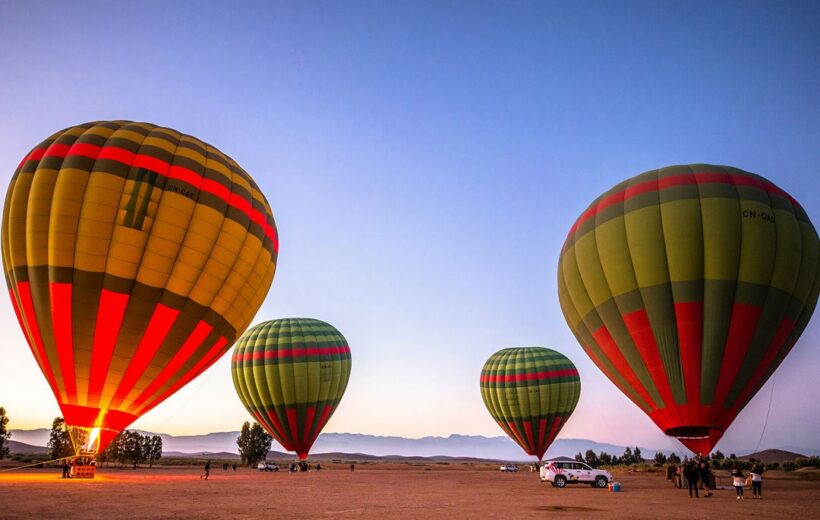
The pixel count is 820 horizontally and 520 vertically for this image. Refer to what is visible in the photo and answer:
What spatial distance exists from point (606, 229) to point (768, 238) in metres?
5.64

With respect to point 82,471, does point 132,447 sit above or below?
below

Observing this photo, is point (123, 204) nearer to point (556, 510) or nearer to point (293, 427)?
point (556, 510)

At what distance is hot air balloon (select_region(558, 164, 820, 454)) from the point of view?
19016 mm

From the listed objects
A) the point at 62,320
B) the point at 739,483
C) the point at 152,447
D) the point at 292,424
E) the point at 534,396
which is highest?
the point at 62,320

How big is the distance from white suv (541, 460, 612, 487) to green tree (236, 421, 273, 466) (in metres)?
67.8

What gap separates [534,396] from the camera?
44656 millimetres

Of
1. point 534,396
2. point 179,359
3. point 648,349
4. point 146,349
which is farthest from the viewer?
point 534,396

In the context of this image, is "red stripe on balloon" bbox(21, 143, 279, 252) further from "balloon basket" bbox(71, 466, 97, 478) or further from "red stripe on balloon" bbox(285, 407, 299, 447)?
"red stripe on balloon" bbox(285, 407, 299, 447)

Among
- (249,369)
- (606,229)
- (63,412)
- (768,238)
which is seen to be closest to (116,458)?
(249,369)

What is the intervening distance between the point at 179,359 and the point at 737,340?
21180mm

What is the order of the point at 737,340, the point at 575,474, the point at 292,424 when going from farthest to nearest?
1. the point at 292,424
2. the point at 575,474
3. the point at 737,340

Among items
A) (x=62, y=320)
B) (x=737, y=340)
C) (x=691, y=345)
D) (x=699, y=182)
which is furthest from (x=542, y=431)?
(x=62, y=320)

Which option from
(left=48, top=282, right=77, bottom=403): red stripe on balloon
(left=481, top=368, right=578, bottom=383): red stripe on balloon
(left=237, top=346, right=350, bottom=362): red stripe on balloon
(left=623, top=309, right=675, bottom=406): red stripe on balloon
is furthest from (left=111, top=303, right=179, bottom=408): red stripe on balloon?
(left=481, top=368, right=578, bottom=383): red stripe on balloon

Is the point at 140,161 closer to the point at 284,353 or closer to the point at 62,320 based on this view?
Answer: the point at 62,320
